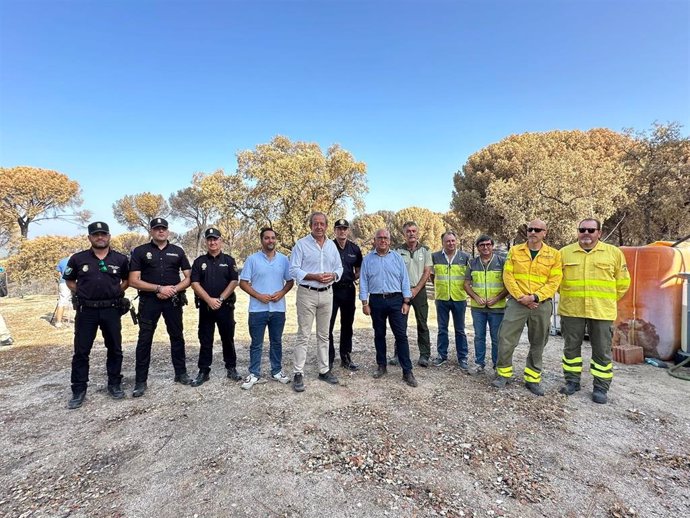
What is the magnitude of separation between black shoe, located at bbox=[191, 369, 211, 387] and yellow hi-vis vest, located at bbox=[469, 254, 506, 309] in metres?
3.74

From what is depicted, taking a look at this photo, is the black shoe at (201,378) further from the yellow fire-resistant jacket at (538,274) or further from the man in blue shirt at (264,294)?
the yellow fire-resistant jacket at (538,274)

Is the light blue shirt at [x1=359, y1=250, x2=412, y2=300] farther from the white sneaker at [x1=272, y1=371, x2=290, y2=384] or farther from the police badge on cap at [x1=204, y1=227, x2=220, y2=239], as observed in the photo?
the police badge on cap at [x1=204, y1=227, x2=220, y2=239]

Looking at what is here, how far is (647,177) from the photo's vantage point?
555 inches

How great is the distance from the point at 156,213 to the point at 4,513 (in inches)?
1561

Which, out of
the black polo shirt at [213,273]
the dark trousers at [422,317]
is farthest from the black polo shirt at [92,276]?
the dark trousers at [422,317]

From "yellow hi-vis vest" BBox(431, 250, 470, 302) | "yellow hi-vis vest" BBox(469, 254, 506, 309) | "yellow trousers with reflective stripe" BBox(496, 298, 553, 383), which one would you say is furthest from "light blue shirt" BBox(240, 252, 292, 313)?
"yellow trousers with reflective stripe" BBox(496, 298, 553, 383)

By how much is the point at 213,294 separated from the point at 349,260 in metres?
1.84

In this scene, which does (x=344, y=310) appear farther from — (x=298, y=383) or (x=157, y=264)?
(x=157, y=264)

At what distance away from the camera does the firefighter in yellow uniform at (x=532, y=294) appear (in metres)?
4.18

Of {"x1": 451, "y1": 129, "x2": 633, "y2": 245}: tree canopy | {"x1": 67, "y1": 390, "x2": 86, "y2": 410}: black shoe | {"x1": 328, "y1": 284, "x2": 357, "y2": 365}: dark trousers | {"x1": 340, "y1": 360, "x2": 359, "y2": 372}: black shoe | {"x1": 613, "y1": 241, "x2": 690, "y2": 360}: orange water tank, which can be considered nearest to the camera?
{"x1": 67, "y1": 390, "x2": 86, "y2": 410}: black shoe

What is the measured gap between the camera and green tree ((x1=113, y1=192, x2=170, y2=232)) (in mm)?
36688

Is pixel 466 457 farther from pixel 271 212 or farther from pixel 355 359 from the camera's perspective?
pixel 271 212

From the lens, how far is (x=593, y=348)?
4113 millimetres

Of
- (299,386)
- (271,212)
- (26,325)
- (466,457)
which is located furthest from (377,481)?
(271,212)
